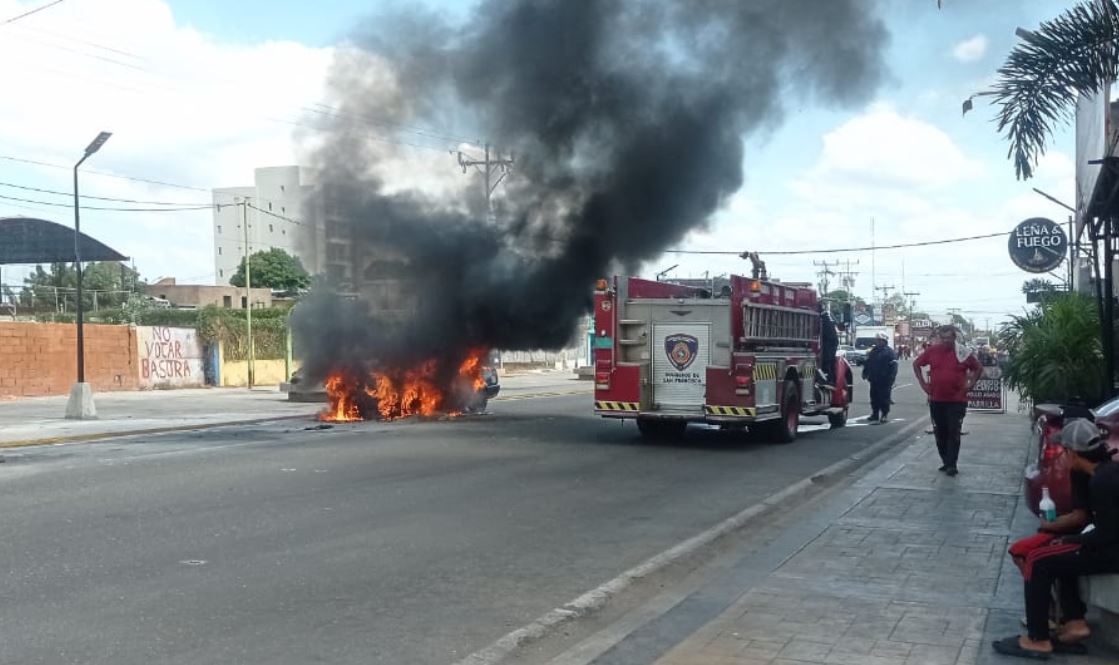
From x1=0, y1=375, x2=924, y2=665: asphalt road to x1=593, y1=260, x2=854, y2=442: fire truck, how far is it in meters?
0.60

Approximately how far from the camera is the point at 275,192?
105 ft

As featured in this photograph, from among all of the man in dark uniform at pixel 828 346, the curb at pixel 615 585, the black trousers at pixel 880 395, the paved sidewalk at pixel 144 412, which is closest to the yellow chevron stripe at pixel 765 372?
the curb at pixel 615 585

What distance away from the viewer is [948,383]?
1141cm

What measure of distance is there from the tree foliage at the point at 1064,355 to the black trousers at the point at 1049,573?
30.2 ft

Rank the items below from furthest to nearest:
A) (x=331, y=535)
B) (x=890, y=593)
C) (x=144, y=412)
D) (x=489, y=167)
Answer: (x=144, y=412) < (x=489, y=167) < (x=331, y=535) < (x=890, y=593)

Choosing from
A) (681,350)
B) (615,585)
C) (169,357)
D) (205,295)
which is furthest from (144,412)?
(205,295)

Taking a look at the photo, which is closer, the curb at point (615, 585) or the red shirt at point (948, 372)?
the curb at point (615, 585)

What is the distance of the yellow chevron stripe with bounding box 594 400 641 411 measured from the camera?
49.4 ft

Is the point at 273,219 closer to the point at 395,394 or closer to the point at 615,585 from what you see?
the point at 395,394

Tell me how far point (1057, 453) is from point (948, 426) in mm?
5356

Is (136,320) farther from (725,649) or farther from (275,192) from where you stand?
(725,649)

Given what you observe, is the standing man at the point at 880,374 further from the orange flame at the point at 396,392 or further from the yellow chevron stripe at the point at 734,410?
the orange flame at the point at 396,392

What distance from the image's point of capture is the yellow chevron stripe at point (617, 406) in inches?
593

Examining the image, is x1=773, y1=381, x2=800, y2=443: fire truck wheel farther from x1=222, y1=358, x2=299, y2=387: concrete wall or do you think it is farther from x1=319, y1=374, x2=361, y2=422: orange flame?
x1=222, y1=358, x2=299, y2=387: concrete wall
